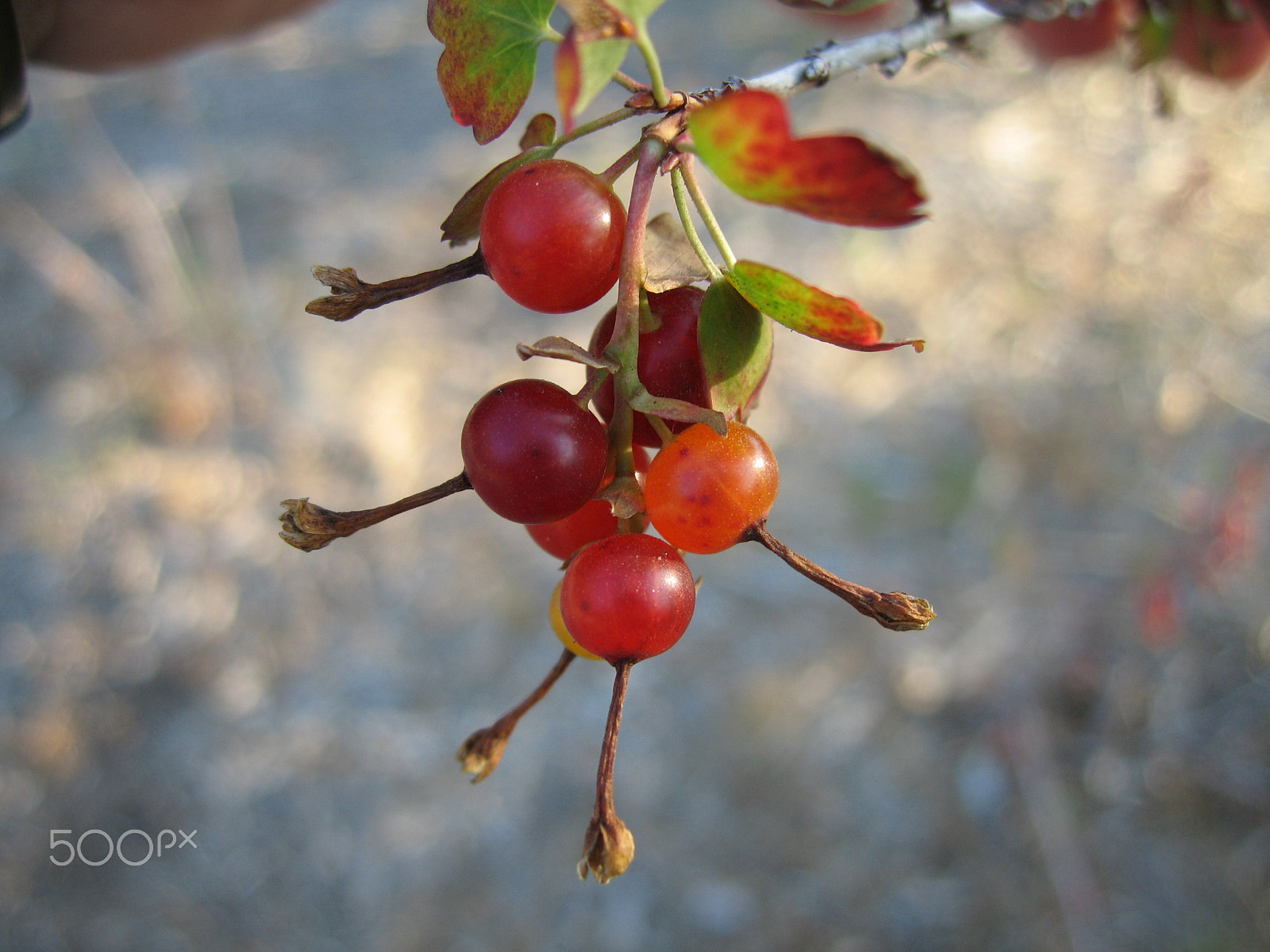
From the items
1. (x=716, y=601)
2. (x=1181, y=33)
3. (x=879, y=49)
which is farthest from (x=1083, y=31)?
(x=716, y=601)

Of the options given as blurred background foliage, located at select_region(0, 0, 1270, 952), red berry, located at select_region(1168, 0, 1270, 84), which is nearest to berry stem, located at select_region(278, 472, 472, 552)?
red berry, located at select_region(1168, 0, 1270, 84)

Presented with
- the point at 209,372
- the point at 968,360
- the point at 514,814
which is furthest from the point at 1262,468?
the point at 209,372

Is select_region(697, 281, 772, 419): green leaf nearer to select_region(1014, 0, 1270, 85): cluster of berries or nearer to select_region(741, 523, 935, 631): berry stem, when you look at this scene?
select_region(741, 523, 935, 631): berry stem

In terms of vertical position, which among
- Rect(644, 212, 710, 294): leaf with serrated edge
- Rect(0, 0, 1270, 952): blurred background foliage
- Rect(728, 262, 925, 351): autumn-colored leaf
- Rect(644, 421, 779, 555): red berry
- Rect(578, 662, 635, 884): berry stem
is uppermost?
Rect(728, 262, 925, 351): autumn-colored leaf

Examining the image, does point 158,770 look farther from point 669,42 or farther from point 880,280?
point 669,42

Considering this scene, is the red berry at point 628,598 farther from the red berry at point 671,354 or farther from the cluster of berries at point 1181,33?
the cluster of berries at point 1181,33
